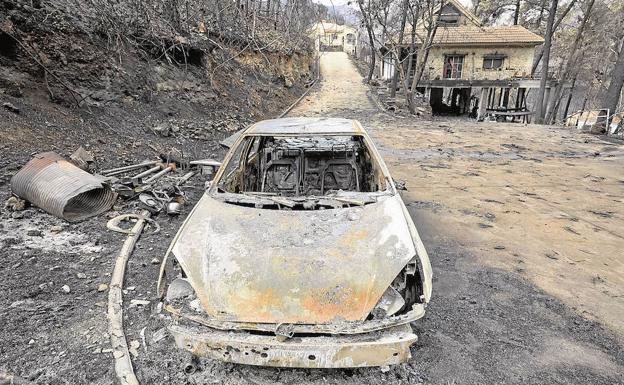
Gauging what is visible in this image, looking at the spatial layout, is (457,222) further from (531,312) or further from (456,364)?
(456,364)

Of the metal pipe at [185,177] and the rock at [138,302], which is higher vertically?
the metal pipe at [185,177]

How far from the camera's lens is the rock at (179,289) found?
2664 millimetres

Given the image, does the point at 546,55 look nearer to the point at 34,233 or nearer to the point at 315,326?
the point at 315,326

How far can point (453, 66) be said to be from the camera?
28.0 meters

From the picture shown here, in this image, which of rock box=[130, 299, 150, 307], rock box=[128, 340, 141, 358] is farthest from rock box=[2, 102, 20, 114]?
rock box=[128, 340, 141, 358]

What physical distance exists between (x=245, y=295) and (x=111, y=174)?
→ 4.93m

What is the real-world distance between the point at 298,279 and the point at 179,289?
867 millimetres

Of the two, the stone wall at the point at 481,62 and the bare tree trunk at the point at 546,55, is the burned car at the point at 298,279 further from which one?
the stone wall at the point at 481,62

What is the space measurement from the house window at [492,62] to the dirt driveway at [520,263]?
18945mm

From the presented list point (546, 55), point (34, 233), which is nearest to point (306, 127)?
point (34, 233)

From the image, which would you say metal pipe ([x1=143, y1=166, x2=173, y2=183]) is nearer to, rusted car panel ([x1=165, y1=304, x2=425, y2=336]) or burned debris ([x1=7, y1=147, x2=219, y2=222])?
burned debris ([x1=7, y1=147, x2=219, y2=222])

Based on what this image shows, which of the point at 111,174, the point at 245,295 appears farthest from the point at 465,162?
the point at 245,295

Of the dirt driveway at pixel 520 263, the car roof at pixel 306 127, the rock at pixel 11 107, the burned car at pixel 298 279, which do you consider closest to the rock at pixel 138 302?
the burned car at pixel 298 279

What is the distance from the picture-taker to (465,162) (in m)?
9.77
